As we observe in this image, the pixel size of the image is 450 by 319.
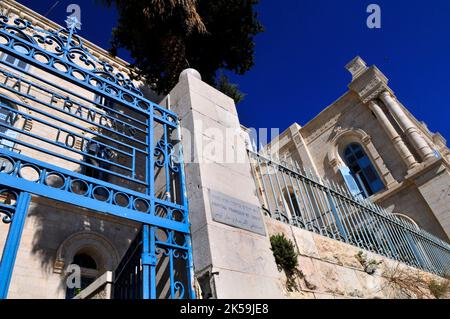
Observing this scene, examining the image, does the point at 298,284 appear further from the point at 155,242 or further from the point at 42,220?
the point at 42,220

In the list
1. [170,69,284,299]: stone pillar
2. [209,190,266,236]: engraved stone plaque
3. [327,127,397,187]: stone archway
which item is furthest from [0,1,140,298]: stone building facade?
[327,127,397,187]: stone archway

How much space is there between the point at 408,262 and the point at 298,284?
3.85 meters

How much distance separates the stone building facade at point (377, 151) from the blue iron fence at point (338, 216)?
6.21 m

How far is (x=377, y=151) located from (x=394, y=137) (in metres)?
1.05

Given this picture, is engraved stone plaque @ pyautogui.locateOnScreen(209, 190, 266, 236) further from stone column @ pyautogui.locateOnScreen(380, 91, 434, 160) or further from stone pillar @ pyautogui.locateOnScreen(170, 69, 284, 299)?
stone column @ pyautogui.locateOnScreen(380, 91, 434, 160)

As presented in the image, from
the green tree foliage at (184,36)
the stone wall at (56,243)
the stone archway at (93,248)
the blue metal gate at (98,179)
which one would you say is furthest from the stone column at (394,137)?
the blue metal gate at (98,179)

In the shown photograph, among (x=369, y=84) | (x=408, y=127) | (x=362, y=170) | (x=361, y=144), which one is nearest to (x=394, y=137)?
(x=408, y=127)

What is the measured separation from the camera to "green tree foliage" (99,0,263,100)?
7426 mm

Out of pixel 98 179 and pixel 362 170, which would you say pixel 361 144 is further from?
pixel 98 179

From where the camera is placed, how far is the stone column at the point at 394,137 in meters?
14.1

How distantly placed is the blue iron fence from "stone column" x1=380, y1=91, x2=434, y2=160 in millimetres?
7310

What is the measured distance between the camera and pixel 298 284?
3.48 meters
